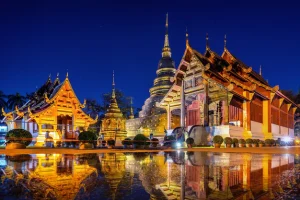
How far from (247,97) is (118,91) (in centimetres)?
3831

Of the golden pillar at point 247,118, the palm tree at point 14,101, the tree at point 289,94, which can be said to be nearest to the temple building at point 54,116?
the golden pillar at point 247,118

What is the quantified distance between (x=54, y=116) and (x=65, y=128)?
7.23 feet

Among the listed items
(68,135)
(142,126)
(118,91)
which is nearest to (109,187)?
(68,135)

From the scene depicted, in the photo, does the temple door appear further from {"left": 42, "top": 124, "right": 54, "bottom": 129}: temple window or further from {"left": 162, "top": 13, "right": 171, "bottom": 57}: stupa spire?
{"left": 162, "top": 13, "right": 171, "bottom": 57}: stupa spire

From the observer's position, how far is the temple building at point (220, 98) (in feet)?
81.1

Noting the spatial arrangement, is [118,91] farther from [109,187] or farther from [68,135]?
[109,187]

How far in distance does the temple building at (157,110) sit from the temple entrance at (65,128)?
43.0 feet

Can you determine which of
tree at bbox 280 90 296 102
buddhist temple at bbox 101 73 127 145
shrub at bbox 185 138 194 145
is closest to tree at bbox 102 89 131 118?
buddhist temple at bbox 101 73 127 145

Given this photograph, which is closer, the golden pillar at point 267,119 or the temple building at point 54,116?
the temple building at point 54,116

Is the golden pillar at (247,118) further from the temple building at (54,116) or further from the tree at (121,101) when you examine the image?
the tree at (121,101)

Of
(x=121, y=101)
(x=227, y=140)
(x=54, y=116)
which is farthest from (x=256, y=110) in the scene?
(x=121, y=101)

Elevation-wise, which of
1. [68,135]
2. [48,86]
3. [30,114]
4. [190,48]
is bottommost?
[68,135]

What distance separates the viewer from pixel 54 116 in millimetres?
28562

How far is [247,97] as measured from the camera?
27.3 metres
